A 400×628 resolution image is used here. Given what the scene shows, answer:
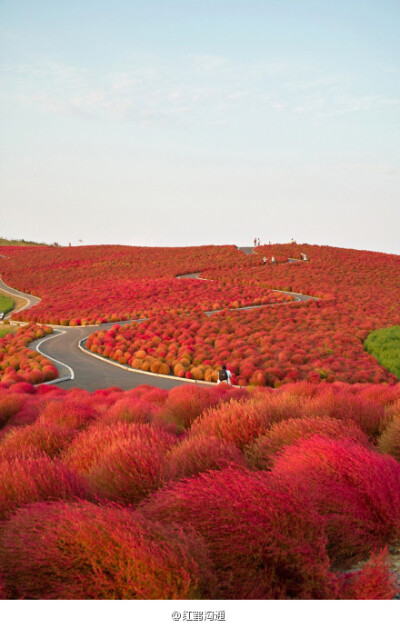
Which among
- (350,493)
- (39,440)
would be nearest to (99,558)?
(350,493)

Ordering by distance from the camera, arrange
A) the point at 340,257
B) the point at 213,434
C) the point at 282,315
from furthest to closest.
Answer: the point at 340,257, the point at 282,315, the point at 213,434

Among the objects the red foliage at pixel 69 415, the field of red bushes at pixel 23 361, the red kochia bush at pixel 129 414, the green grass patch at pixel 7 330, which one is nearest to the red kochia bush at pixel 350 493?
the red kochia bush at pixel 129 414

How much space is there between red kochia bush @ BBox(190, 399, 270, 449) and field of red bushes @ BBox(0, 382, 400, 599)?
48cm

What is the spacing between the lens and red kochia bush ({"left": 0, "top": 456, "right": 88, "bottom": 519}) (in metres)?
4.28

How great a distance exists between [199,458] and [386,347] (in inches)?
816

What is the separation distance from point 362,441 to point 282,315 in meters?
23.8

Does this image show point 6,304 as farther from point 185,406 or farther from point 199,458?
point 199,458

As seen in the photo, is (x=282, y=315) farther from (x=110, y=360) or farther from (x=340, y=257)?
(x=340, y=257)

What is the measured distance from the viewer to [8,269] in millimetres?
58125

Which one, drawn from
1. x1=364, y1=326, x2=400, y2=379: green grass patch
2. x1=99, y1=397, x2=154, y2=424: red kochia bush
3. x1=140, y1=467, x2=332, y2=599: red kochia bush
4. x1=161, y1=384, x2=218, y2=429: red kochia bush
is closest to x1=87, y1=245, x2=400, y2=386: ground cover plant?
x1=364, y1=326, x2=400, y2=379: green grass patch

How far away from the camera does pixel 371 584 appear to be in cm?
312

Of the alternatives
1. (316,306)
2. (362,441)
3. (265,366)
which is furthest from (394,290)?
(362,441)

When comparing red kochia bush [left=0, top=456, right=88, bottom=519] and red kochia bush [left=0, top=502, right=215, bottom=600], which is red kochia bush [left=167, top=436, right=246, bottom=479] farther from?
red kochia bush [left=0, top=502, right=215, bottom=600]

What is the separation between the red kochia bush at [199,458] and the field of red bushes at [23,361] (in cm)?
1190
